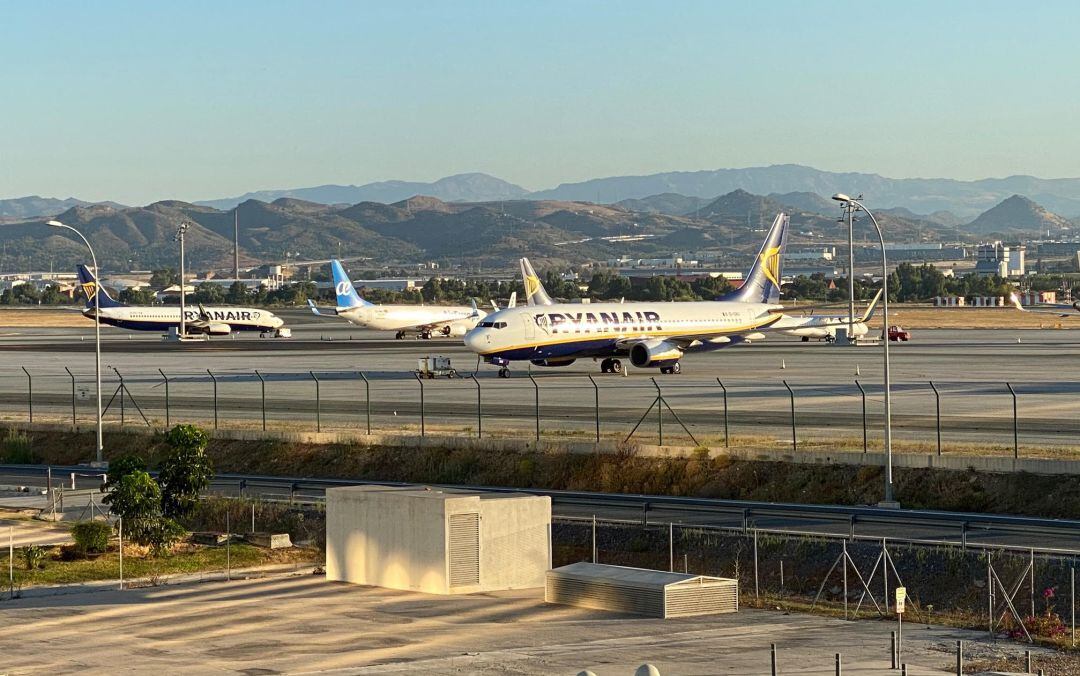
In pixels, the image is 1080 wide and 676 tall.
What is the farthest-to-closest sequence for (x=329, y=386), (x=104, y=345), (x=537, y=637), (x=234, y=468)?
1. (x=104, y=345)
2. (x=329, y=386)
3. (x=234, y=468)
4. (x=537, y=637)

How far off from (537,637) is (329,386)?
5180 cm

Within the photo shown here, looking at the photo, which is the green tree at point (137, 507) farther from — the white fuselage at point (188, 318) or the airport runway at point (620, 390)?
the white fuselage at point (188, 318)

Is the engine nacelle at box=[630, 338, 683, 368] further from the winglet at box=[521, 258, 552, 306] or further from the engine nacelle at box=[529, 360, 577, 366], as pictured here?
the winglet at box=[521, 258, 552, 306]

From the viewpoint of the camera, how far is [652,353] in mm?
79312

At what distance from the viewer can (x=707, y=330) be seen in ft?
279

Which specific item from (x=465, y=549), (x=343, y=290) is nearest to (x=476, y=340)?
(x=465, y=549)

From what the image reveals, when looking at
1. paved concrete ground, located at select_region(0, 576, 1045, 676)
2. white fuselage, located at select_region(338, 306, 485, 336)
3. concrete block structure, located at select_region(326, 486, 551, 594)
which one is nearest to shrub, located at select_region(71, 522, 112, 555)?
paved concrete ground, located at select_region(0, 576, 1045, 676)

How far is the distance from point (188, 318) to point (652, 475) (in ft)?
360

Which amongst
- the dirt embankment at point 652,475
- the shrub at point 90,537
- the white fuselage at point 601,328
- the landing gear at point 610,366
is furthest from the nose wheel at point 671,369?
the shrub at point 90,537

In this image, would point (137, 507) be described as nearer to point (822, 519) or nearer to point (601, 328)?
point (822, 519)

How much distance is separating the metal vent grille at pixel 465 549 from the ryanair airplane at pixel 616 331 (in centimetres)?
4139

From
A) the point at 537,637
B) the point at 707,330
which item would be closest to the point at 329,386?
the point at 707,330

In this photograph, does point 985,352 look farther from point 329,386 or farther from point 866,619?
point 866,619

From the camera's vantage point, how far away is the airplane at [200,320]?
149m
